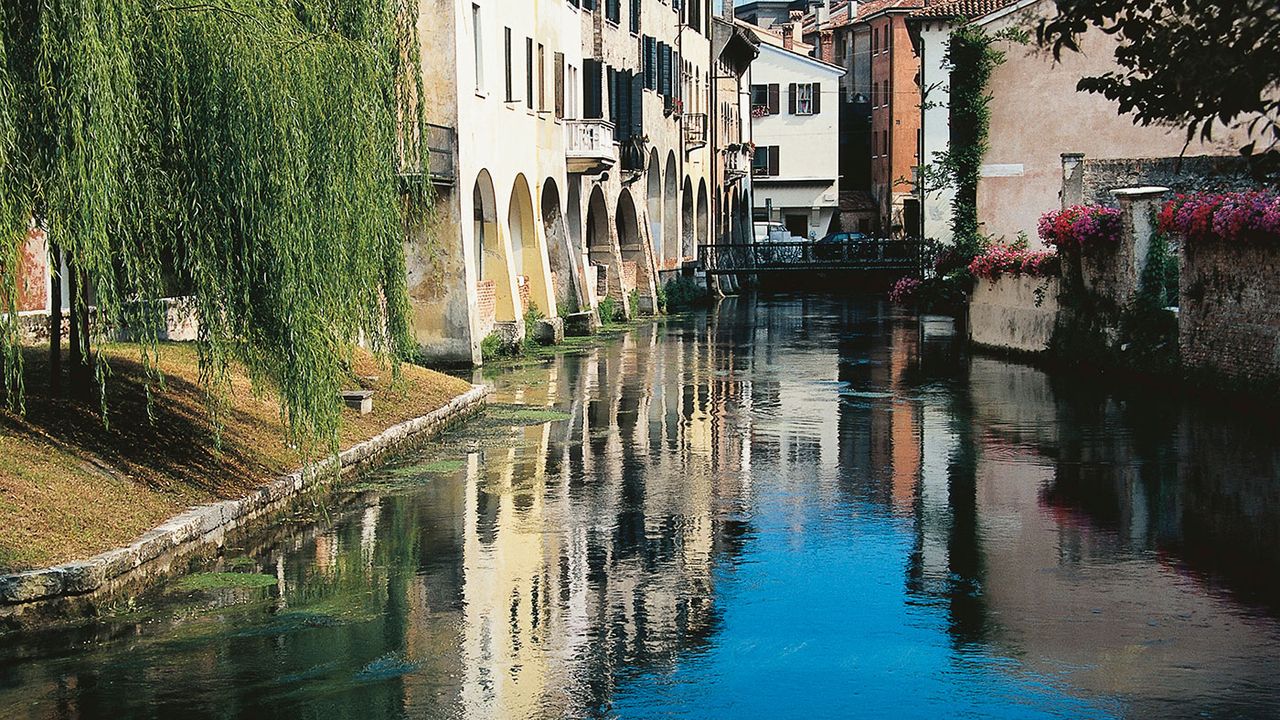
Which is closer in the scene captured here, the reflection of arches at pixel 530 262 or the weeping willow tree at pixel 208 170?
the weeping willow tree at pixel 208 170

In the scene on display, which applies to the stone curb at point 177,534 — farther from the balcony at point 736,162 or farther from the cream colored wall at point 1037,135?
the balcony at point 736,162

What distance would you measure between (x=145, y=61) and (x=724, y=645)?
6069 millimetres

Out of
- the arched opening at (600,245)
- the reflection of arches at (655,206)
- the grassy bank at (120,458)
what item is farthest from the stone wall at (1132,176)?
the reflection of arches at (655,206)

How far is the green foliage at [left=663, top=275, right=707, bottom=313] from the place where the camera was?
51.9 meters

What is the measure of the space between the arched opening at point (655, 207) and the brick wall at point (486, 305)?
19.2 metres

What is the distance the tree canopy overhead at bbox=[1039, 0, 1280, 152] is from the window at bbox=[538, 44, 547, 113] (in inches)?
1077

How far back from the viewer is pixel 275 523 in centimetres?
1358

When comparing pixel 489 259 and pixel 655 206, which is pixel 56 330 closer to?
pixel 489 259

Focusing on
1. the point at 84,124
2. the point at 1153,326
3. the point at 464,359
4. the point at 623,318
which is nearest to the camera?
the point at 84,124

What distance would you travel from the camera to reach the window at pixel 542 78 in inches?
1401

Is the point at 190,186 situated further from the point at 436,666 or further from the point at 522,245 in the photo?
the point at 522,245

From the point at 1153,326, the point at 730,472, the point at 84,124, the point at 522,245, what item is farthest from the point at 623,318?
the point at 84,124

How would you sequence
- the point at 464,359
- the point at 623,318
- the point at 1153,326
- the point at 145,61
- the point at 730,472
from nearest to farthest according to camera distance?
1. the point at 145,61
2. the point at 730,472
3. the point at 1153,326
4. the point at 464,359
5. the point at 623,318

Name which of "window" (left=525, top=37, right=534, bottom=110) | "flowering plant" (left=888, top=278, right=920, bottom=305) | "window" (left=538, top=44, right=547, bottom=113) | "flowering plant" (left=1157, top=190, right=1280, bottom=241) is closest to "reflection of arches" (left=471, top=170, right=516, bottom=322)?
"window" (left=525, top=37, right=534, bottom=110)
